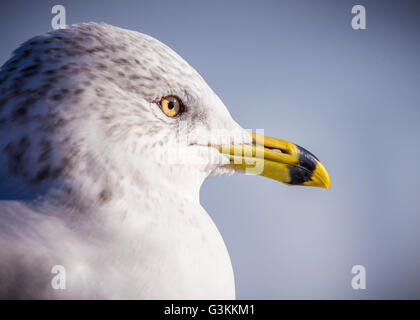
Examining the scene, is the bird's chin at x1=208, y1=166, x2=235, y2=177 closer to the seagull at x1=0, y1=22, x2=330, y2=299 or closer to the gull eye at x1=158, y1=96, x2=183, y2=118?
the seagull at x1=0, y1=22, x2=330, y2=299

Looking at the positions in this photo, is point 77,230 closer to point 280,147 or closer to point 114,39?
point 114,39

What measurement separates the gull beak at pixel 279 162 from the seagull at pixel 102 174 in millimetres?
235

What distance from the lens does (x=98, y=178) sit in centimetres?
69

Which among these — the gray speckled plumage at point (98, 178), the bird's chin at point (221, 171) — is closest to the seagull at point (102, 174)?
the gray speckled plumage at point (98, 178)

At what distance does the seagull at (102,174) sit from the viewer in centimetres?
59

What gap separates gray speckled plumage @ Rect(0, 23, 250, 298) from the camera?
0.59 meters

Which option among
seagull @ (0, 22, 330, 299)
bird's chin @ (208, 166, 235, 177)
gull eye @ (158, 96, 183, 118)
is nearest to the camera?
seagull @ (0, 22, 330, 299)

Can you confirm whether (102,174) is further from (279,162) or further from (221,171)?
(279,162)

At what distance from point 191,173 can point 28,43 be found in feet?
2.03

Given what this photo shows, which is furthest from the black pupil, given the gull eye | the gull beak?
the gull beak

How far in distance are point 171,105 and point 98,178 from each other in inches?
13.4

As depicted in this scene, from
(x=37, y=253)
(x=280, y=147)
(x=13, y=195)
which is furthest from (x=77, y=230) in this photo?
(x=280, y=147)

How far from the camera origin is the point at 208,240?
807 millimetres

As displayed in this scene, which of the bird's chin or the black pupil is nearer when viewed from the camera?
the black pupil
